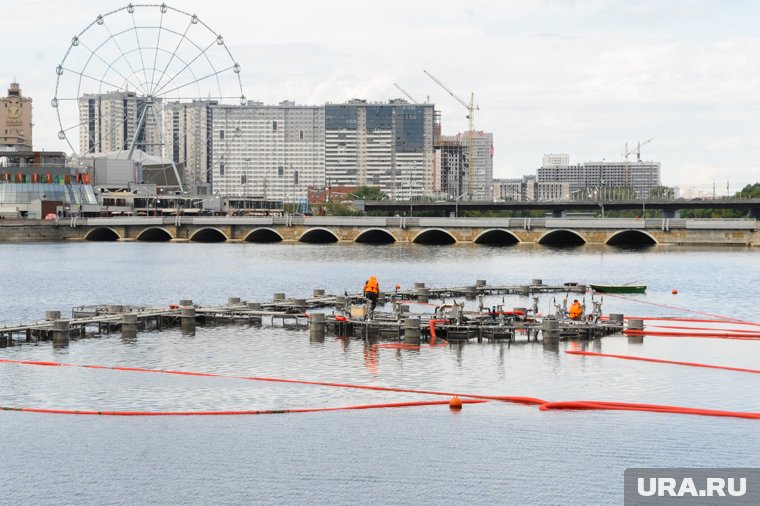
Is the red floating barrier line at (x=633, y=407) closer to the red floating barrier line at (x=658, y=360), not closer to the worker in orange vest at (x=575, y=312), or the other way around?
the red floating barrier line at (x=658, y=360)

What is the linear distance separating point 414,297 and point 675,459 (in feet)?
186

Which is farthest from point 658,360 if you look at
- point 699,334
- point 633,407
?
point 633,407

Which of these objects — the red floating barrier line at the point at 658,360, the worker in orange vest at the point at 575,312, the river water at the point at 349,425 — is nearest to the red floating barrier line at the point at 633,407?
the river water at the point at 349,425

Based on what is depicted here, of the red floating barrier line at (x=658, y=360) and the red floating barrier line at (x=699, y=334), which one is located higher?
the red floating barrier line at (x=699, y=334)

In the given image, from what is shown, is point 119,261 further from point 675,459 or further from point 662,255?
point 675,459

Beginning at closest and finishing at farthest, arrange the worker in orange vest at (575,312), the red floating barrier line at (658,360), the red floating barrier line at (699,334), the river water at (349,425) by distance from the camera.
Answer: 1. the river water at (349,425)
2. the red floating barrier line at (658,360)
3. the worker in orange vest at (575,312)
4. the red floating barrier line at (699,334)

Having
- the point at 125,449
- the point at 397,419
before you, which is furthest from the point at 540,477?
the point at 125,449

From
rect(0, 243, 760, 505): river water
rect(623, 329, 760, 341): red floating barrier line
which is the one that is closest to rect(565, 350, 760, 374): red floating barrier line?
rect(0, 243, 760, 505): river water

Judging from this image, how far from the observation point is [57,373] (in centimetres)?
5853

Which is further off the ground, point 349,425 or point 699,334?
point 699,334

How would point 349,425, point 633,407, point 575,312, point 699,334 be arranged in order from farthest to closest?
point 699,334 < point 575,312 < point 633,407 < point 349,425

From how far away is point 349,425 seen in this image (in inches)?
1831

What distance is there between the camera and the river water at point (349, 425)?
38.1 m

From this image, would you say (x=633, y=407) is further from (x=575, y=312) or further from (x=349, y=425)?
(x=575, y=312)
